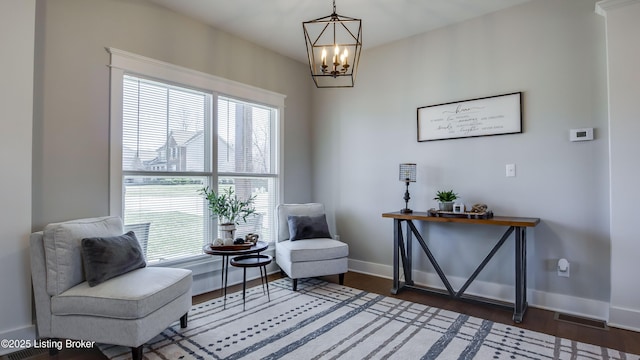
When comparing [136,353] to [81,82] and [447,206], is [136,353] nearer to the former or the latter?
[81,82]

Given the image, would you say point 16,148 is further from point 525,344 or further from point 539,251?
point 539,251

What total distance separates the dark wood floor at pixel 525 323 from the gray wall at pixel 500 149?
11.6 inches

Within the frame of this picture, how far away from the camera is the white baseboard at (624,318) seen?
8.18 feet

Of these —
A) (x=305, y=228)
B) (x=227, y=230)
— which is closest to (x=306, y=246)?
(x=305, y=228)

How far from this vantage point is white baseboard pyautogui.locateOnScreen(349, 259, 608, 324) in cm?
275

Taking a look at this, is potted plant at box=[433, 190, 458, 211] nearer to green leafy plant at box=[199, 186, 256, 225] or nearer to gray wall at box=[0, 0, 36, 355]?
green leafy plant at box=[199, 186, 256, 225]

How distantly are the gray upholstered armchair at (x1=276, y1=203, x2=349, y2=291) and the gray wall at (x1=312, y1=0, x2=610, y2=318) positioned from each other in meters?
0.63

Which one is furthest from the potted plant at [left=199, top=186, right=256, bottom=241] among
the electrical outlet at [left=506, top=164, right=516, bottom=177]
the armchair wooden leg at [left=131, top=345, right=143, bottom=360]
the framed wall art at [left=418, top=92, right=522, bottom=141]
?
A: the electrical outlet at [left=506, top=164, right=516, bottom=177]

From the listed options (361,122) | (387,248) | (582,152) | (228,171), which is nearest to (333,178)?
(361,122)

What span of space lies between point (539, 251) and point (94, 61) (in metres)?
4.21

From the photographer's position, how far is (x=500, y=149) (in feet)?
10.6

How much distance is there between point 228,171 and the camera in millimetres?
3719

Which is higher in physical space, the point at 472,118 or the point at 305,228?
the point at 472,118

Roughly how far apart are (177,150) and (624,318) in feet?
13.4
